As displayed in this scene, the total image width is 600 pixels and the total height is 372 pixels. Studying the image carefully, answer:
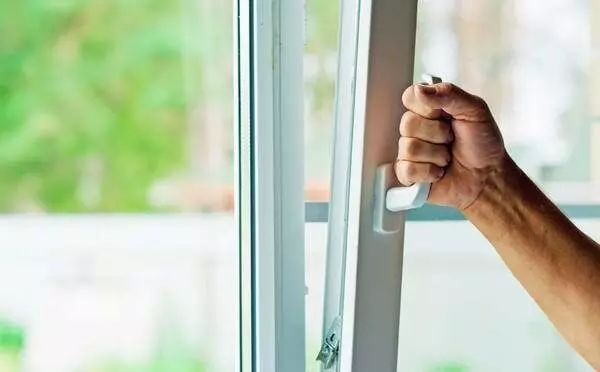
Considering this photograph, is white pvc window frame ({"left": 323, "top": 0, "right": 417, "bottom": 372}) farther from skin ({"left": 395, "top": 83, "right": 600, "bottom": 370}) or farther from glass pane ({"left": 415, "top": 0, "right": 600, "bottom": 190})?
glass pane ({"left": 415, "top": 0, "right": 600, "bottom": 190})

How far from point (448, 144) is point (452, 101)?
0.10 metres

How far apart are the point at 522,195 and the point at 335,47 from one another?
0.36m

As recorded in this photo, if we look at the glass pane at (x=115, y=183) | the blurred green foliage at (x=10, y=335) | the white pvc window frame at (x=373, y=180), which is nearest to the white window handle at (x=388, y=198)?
the white pvc window frame at (x=373, y=180)

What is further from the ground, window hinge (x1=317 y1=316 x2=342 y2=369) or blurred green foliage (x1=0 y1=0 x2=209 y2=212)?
blurred green foliage (x1=0 y1=0 x2=209 y2=212)

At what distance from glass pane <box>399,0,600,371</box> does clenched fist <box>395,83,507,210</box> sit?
245 millimetres

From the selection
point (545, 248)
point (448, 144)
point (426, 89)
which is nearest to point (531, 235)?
point (545, 248)

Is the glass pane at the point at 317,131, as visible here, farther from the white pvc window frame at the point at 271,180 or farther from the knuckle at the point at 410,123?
the knuckle at the point at 410,123

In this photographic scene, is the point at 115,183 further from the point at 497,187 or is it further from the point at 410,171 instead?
the point at 497,187

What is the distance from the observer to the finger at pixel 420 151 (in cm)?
97

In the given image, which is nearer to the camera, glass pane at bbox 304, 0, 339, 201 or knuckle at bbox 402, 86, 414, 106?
knuckle at bbox 402, 86, 414, 106

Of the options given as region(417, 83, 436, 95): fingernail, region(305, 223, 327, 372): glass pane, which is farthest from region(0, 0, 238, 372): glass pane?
region(417, 83, 436, 95): fingernail

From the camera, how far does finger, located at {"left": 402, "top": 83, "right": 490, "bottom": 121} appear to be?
941 millimetres

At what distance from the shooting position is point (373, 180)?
1003 millimetres

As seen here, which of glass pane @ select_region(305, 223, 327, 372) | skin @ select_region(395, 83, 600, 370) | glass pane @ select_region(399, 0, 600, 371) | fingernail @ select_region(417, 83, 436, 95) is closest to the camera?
fingernail @ select_region(417, 83, 436, 95)
